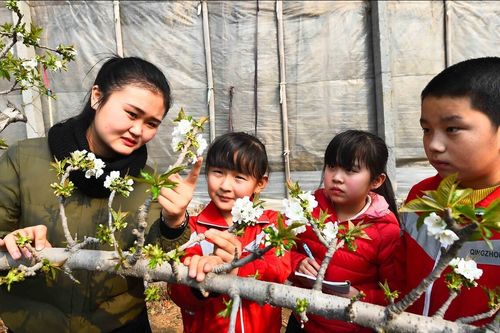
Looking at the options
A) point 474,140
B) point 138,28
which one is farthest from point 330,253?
point 138,28

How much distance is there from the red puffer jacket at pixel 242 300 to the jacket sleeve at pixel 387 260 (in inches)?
17.7

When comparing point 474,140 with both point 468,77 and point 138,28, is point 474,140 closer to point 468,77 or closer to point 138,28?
point 468,77

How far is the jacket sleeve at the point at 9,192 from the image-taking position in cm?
178

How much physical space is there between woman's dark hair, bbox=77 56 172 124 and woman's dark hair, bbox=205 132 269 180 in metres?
0.43

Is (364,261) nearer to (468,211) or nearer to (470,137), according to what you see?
(470,137)

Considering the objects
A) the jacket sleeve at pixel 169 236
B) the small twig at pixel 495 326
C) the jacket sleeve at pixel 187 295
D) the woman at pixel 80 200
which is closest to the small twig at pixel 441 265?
the small twig at pixel 495 326

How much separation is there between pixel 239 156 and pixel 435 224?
1.40 metres

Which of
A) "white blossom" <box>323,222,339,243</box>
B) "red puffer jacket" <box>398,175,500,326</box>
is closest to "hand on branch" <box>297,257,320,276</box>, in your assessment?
"red puffer jacket" <box>398,175,500,326</box>

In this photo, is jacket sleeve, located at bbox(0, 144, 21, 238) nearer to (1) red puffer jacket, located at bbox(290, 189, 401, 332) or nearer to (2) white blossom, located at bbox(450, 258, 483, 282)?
(1) red puffer jacket, located at bbox(290, 189, 401, 332)

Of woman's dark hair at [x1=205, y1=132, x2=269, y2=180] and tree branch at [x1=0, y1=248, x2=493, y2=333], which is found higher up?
woman's dark hair at [x1=205, y1=132, x2=269, y2=180]

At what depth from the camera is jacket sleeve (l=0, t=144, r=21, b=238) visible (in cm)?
178

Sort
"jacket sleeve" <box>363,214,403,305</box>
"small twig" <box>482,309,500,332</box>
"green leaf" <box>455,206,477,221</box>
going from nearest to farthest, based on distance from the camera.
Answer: "green leaf" <box>455,206,477,221</box> → "small twig" <box>482,309,500,332</box> → "jacket sleeve" <box>363,214,403,305</box>

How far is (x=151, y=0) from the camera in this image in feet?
21.3

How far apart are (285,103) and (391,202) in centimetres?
393
